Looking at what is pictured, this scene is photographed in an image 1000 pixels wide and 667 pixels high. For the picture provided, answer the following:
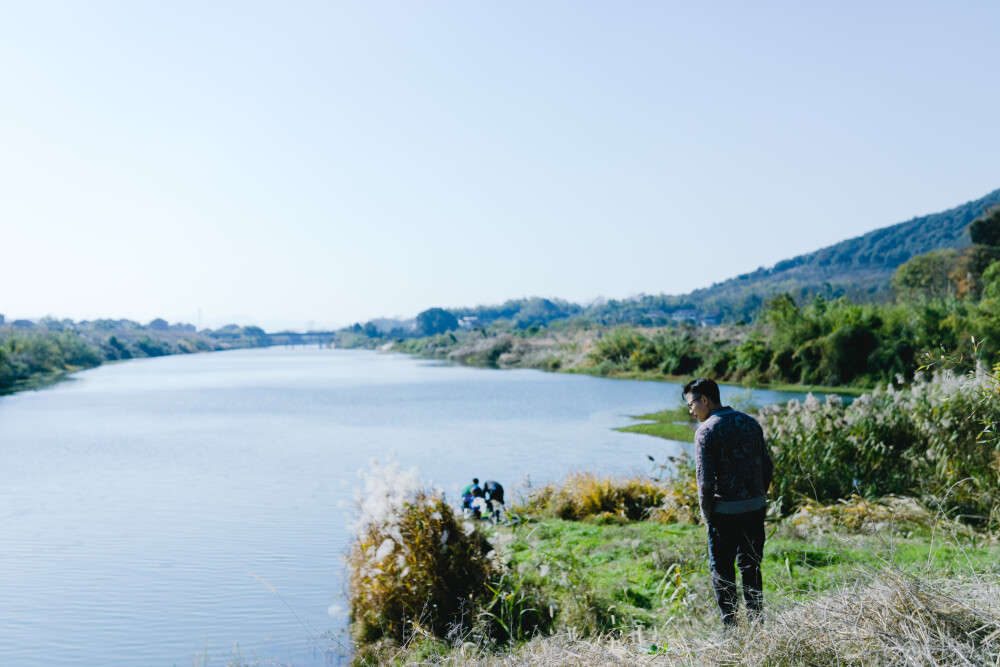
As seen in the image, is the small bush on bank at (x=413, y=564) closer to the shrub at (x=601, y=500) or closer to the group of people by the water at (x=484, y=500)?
the group of people by the water at (x=484, y=500)

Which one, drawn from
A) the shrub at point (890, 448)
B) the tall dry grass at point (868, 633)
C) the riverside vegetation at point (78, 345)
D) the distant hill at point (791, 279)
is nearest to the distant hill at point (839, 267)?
the distant hill at point (791, 279)

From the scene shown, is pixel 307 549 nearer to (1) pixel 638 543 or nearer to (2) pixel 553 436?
(1) pixel 638 543

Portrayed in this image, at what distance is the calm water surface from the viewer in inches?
296

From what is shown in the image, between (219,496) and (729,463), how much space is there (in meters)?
11.1

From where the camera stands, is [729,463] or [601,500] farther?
[601,500]

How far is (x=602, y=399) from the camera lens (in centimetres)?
3041

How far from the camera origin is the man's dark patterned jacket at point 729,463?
15.7 ft

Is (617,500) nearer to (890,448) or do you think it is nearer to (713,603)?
(890,448)

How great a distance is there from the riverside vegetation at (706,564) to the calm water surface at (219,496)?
774 mm

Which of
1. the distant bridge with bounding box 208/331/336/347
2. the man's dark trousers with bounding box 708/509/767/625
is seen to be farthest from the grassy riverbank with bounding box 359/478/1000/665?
the distant bridge with bounding box 208/331/336/347

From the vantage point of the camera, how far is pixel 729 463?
15.7 feet

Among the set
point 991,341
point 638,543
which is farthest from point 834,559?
point 991,341

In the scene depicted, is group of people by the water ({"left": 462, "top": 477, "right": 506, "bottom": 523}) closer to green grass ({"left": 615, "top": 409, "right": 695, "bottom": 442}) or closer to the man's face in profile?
the man's face in profile

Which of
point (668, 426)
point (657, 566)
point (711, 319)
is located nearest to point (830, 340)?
point (668, 426)
